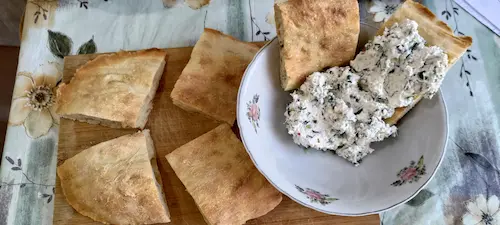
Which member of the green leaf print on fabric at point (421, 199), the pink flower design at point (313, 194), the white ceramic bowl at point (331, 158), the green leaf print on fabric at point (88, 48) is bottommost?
the green leaf print on fabric at point (88, 48)

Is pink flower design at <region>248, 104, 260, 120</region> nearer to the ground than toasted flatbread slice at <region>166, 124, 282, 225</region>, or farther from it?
farther from it

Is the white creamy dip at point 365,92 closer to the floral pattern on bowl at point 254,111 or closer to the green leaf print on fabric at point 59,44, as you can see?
the floral pattern on bowl at point 254,111

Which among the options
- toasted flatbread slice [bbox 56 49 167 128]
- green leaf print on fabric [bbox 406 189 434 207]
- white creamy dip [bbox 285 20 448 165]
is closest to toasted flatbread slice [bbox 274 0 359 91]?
white creamy dip [bbox 285 20 448 165]

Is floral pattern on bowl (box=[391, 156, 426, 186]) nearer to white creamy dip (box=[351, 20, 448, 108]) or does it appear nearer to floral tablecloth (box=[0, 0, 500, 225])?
white creamy dip (box=[351, 20, 448, 108])

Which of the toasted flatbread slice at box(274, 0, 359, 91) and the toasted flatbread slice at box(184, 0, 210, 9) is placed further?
the toasted flatbread slice at box(184, 0, 210, 9)

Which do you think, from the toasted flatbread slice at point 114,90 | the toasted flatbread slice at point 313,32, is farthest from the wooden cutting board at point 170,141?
the toasted flatbread slice at point 313,32

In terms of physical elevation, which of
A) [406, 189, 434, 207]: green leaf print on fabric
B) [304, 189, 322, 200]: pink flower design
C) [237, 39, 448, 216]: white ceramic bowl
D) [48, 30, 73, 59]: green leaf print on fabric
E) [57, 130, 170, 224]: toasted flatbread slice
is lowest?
[57, 130, 170, 224]: toasted flatbread slice
